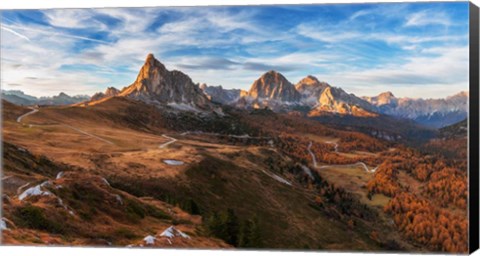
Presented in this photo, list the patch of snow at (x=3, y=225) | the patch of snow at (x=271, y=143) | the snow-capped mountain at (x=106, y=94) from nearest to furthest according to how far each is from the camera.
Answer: the patch of snow at (x=3, y=225) → the snow-capped mountain at (x=106, y=94) → the patch of snow at (x=271, y=143)

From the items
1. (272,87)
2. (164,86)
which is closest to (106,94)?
(164,86)

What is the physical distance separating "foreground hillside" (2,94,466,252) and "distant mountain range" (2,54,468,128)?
2.92 feet

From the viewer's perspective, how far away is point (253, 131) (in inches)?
1056

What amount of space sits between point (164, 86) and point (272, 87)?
806 cm

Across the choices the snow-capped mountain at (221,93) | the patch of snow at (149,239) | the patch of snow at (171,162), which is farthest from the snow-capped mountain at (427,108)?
the patch of snow at (149,239)

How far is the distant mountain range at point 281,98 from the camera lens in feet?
72.6

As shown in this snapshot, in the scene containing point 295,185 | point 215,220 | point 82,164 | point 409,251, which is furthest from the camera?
point 295,185

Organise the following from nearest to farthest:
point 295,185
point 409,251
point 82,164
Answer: point 409,251
point 82,164
point 295,185

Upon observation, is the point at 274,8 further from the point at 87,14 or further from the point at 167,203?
the point at 167,203

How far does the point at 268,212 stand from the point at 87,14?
14558 mm

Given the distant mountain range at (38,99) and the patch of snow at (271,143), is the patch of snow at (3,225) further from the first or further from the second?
the patch of snow at (271,143)

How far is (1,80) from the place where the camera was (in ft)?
76.2

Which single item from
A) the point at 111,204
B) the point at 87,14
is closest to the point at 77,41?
the point at 87,14

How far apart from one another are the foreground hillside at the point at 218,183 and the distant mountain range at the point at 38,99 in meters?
0.53
